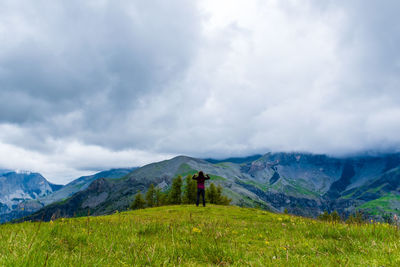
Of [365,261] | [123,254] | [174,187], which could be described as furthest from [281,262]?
[174,187]

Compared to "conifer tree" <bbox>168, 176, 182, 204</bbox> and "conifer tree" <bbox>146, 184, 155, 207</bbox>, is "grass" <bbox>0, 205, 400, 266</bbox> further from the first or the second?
"conifer tree" <bbox>146, 184, 155, 207</bbox>

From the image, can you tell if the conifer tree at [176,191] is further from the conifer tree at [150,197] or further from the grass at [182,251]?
the grass at [182,251]

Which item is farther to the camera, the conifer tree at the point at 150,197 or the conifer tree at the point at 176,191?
the conifer tree at the point at 150,197

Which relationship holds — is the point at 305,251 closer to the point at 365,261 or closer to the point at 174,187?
the point at 365,261

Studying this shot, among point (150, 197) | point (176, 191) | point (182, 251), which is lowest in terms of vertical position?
point (150, 197)

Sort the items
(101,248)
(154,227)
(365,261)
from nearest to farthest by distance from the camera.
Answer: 1. (365,261)
2. (101,248)
3. (154,227)

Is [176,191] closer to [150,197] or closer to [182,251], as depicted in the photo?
[150,197]

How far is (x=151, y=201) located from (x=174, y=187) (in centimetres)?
2033

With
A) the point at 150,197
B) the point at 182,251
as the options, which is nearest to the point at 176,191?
the point at 150,197

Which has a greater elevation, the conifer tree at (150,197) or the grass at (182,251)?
the grass at (182,251)

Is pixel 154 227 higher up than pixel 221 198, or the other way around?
pixel 154 227

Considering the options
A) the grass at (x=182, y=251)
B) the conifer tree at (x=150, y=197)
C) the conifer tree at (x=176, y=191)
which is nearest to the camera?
the grass at (x=182, y=251)

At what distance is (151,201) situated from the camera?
100500mm

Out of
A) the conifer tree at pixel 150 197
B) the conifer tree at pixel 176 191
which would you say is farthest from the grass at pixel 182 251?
the conifer tree at pixel 150 197
